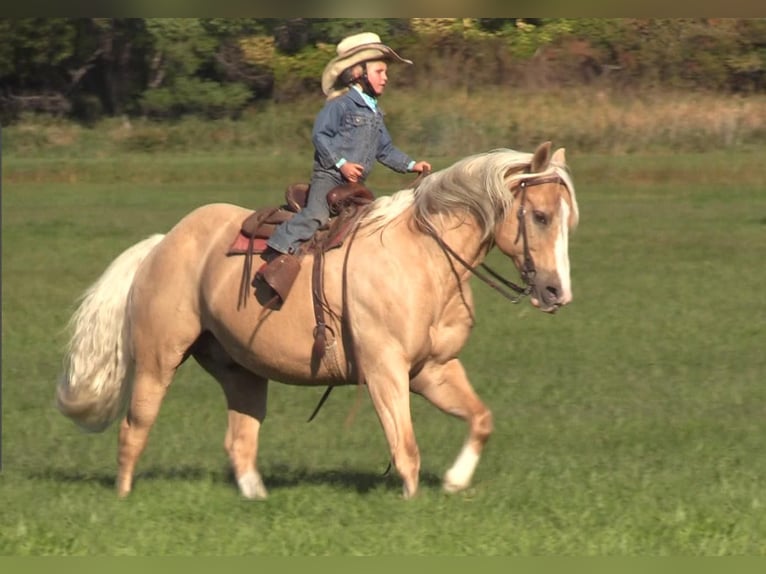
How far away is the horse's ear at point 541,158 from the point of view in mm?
8414

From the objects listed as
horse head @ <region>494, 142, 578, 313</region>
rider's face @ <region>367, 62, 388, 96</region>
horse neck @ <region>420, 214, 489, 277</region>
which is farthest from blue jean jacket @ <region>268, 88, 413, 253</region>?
horse head @ <region>494, 142, 578, 313</region>

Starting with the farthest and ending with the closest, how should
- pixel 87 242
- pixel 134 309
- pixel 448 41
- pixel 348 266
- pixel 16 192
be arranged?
pixel 16 192, pixel 448 41, pixel 87 242, pixel 134 309, pixel 348 266

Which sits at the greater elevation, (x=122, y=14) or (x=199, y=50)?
(x=122, y=14)

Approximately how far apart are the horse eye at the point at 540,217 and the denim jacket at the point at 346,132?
1.06 metres

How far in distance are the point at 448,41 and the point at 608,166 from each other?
442 centimetres

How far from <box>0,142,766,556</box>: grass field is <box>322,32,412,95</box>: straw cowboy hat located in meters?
2.30

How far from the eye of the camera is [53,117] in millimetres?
38406

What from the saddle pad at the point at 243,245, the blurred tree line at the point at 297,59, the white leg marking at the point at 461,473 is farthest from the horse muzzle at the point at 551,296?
the blurred tree line at the point at 297,59

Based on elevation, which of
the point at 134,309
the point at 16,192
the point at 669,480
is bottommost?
the point at 16,192

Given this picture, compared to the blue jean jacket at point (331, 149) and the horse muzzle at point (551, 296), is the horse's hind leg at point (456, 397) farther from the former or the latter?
the blue jean jacket at point (331, 149)

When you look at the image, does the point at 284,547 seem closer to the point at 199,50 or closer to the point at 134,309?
the point at 134,309

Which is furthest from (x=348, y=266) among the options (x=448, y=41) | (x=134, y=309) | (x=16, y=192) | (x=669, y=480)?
(x=16, y=192)

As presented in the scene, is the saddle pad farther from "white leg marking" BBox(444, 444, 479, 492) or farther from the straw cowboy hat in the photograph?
"white leg marking" BBox(444, 444, 479, 492)

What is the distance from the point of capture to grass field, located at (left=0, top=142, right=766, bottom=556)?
761cm
